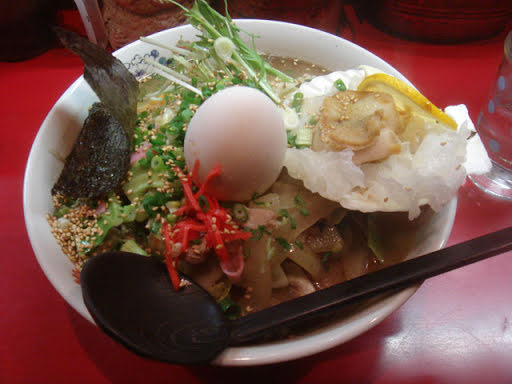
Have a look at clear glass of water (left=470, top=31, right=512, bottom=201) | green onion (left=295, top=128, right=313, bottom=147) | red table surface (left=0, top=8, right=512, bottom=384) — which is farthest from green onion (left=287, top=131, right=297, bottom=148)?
clear glass of water (left=470, top=31, right=512, bottom=201)

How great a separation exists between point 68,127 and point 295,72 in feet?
3.54

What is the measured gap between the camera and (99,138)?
51.0 inches

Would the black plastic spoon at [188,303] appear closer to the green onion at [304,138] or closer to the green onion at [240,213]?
the green onion at [240,213]

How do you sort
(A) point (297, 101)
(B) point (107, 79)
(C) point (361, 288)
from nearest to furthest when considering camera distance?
(C) point (361, 288) < (B) point (107, 79) < (A) point (297, 101)

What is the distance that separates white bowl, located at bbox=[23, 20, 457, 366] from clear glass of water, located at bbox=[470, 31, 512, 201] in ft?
1.67

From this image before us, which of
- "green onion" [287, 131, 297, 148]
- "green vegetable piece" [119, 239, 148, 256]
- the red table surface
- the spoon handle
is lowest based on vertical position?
the red table surface

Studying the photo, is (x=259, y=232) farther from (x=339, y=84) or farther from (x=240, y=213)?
(x=339, y=84)

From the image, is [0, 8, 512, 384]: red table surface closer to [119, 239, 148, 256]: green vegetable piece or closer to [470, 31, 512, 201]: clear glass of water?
[470, 31, 512, 201]: clear glass of water

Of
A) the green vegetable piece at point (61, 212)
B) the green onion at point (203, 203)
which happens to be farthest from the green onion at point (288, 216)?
the green vegetable piece at point (61, 212)

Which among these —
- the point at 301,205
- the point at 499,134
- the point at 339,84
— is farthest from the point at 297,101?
the point at 499,134

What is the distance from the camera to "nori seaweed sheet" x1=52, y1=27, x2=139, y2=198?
4.13 ft

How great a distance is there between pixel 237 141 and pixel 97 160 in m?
0.53

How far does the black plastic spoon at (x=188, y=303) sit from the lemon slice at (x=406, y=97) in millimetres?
430

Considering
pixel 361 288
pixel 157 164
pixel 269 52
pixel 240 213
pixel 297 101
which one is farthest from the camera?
pixel 269 52
